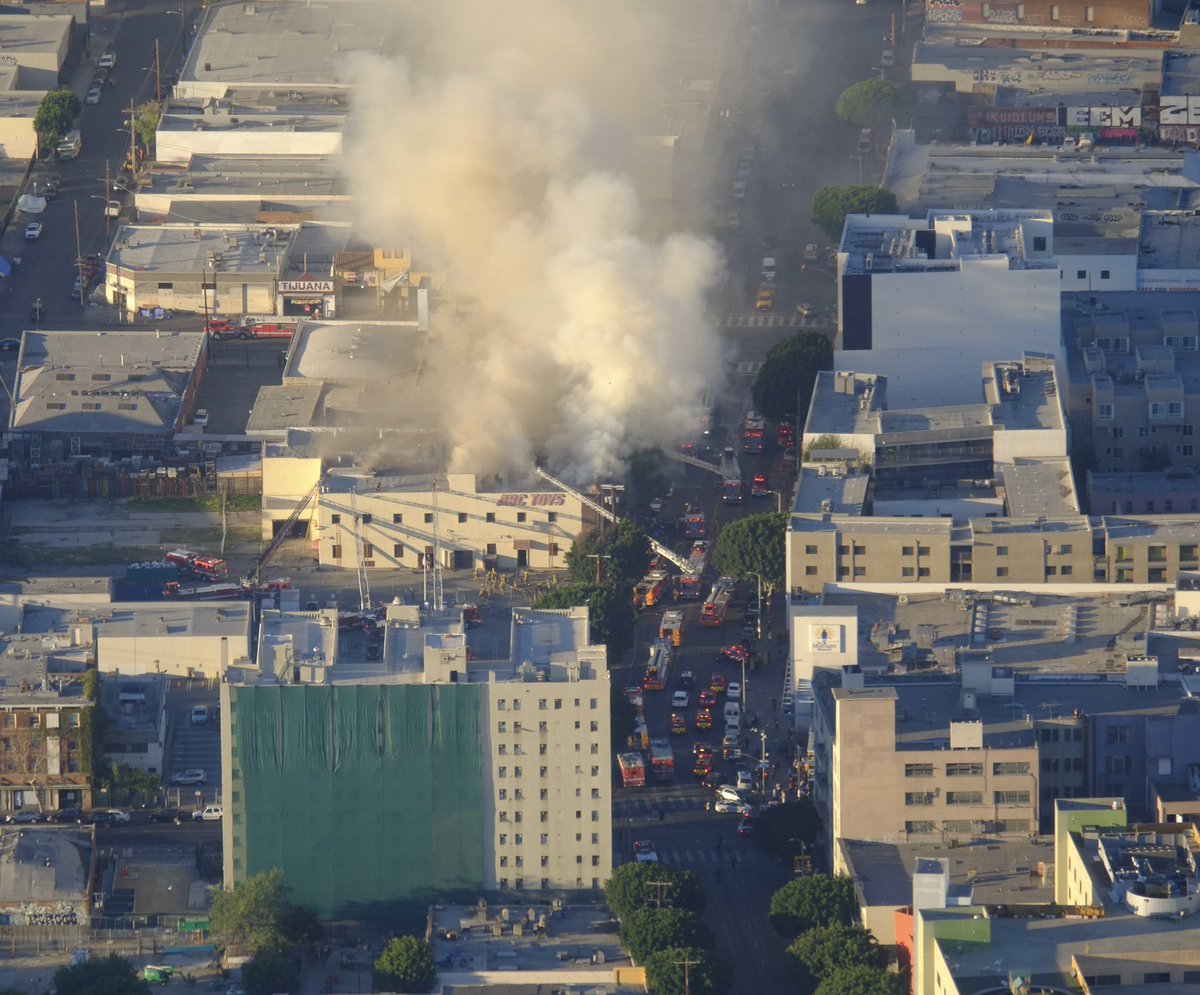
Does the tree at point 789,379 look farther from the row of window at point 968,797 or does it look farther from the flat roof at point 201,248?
the row of window at point 968,797

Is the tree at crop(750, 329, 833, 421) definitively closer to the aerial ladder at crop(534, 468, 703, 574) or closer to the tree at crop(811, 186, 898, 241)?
the aerial ladder at crop(534, 468, 703, 574)

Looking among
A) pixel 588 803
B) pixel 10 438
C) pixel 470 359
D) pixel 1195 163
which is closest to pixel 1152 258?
pixel 1195 163

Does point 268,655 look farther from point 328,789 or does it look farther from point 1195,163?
point 1195,163

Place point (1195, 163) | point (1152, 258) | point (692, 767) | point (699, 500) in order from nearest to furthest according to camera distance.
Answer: point (692, 767)
point (699, 500)
point (1152, 258)
point (1195, 163)

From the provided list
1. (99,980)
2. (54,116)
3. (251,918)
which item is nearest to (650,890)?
(251,918)

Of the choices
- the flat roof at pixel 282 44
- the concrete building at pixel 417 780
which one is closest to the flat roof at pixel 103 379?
the flat roof at pixel 282 44

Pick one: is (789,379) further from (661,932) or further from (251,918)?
(251,918)

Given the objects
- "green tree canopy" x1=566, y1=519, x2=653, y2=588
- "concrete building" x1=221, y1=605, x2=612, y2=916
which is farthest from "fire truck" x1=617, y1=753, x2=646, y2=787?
"green tree canopy" x1=566, y1=519, x2=653, y2=588
